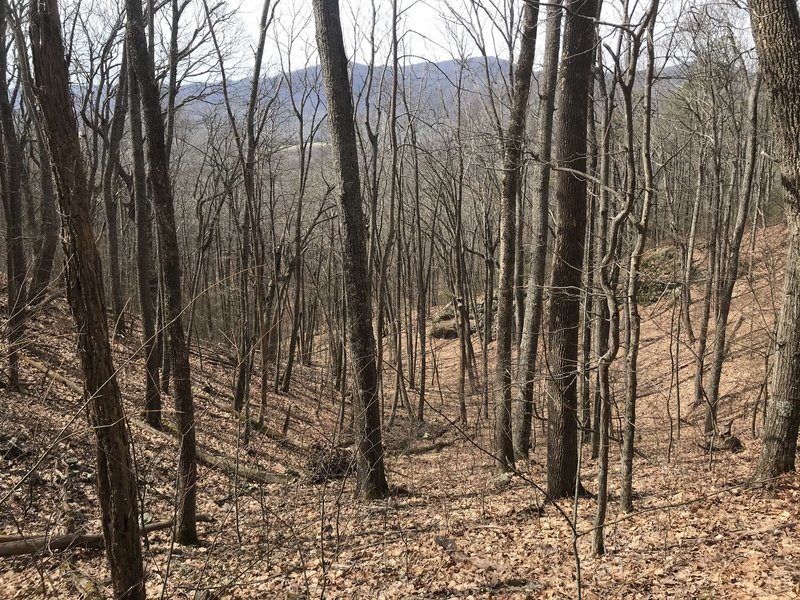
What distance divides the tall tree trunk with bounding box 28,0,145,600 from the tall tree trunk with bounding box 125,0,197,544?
1975mm

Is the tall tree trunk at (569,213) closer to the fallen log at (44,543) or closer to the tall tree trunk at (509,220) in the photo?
the tall tree trunk at (509,220)

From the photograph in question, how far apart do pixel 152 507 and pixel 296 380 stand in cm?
1131

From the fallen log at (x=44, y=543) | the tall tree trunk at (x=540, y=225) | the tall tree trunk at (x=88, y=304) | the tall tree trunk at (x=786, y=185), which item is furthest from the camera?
the tall tree trunk at (x=540, y=225)

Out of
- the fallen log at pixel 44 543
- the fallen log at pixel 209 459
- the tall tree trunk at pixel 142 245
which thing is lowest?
the fallen log at pixel 209 459

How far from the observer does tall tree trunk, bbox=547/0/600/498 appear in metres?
5.87

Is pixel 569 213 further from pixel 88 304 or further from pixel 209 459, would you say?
pixel 209 459

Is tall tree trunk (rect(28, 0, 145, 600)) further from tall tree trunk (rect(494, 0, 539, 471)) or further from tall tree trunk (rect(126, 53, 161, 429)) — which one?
tall tree trunk (rect(126, 53, 161, 429))

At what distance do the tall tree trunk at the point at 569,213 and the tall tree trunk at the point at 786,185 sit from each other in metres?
1.63

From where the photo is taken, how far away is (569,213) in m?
5.94

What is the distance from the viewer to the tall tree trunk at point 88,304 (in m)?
3.24

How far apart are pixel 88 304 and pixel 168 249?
2.63m

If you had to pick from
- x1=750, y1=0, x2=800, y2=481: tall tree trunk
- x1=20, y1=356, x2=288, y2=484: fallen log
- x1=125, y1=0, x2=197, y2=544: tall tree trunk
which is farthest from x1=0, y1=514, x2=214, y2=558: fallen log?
x1=750, y1=0, x2=800, y2=481: tall tree trunk

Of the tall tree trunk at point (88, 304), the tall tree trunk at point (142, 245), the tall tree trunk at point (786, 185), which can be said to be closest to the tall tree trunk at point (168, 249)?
the tall tree trunk at point (88, 304)

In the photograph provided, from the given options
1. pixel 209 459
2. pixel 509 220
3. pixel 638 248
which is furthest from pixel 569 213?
pixel 209 459
